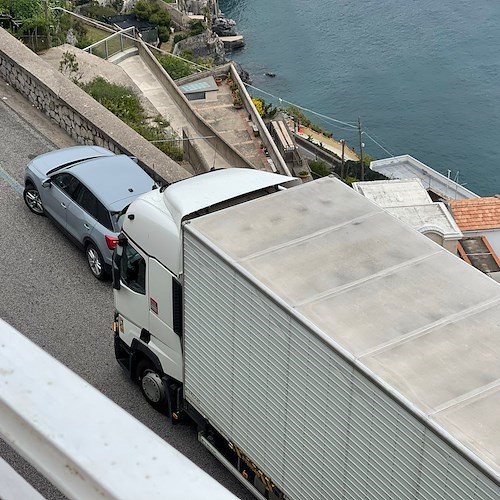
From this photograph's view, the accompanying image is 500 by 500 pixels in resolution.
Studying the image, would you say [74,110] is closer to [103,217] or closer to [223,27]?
[103,217]

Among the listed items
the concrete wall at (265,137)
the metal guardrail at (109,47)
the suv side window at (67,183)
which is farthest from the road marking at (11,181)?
the metal guardrail at (109,47)

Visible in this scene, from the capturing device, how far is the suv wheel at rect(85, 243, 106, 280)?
1112cm

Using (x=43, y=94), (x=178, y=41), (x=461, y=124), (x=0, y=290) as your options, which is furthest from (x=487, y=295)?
(x=178, y=41)

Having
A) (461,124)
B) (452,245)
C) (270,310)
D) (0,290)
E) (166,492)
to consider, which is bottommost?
(461,124)

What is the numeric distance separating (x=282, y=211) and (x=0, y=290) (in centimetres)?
503

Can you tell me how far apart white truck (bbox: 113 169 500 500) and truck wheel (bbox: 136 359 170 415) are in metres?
0.03

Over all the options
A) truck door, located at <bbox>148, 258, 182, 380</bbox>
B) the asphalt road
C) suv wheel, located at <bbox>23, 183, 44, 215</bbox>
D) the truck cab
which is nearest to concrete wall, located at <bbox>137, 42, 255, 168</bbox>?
suv wheel, located at <bbox>23, 183, 44, 215</bbox>

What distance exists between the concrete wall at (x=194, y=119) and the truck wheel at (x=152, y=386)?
47.1 ft

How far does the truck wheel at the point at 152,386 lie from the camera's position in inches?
341

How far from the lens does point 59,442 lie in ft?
4.23

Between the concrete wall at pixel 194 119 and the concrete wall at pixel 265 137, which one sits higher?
the concrete wall at pixel 194 119

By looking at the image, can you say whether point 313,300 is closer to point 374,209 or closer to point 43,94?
point 374,209

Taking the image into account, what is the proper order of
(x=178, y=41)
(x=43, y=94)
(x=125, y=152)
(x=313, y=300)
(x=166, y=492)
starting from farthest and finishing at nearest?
(x=178, y=41)
(x=43, y=94)
(x=125, y=152)
(x=313, y=300)
(x=166, y=492)

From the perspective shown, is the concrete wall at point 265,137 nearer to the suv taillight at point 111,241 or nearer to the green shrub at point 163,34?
the suv taillight at point 111,241
